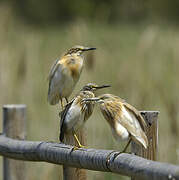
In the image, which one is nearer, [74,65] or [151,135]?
[151,135]

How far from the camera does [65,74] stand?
3.93 meters

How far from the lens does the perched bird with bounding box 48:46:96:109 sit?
3922mm

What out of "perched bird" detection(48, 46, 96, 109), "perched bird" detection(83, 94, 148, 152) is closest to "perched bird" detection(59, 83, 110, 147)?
A: "perched bird" detection(83, 94, 148, 152)

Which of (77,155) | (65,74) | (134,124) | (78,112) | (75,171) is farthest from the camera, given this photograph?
(65,74)

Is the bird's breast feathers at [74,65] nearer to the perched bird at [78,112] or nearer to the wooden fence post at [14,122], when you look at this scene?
the perched bird at [78,112]

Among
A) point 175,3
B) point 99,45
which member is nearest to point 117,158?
point 99,45

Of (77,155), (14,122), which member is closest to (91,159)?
(77,155)

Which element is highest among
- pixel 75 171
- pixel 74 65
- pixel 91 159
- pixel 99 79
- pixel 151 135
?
pixel 74 65

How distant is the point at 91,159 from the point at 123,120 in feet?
0.85

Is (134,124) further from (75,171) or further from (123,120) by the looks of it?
(75,171)

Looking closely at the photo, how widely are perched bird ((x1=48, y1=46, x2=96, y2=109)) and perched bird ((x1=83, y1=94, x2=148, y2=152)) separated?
2.86 feet

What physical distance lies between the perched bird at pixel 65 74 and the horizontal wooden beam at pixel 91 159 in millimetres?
424

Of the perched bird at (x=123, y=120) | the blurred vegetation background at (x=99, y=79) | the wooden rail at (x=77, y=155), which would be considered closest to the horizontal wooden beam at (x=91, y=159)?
the wooden rail at (x=77, y=155)

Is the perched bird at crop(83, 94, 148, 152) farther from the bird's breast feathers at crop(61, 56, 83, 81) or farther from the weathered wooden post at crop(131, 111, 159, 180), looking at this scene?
the bird's breast feathers at crop(61, 56, 83, 81)
